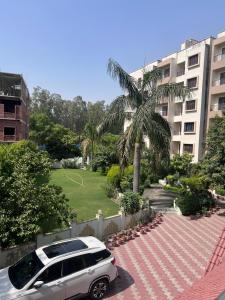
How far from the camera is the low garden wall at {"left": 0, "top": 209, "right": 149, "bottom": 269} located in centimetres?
1112

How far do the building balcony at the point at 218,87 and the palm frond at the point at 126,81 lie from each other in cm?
1725

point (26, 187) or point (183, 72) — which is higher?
point (183, 72)

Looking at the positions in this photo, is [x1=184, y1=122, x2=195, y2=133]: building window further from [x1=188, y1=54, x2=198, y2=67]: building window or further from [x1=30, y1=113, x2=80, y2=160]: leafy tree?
[x1=30, y1=113, x2=80, y2=160]: leafy tree

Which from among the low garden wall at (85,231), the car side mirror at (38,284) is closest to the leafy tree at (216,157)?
the low garden wall at (85,231)

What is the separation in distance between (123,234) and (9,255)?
596 cm

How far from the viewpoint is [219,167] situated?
16.8 meters

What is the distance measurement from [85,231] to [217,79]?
2659 cm

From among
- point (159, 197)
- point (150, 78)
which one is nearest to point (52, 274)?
point (150, 78)

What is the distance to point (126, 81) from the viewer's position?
18094 mm

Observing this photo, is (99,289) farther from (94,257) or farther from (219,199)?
Answer: (219,199)

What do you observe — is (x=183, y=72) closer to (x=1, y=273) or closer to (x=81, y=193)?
(x=81, y=193)

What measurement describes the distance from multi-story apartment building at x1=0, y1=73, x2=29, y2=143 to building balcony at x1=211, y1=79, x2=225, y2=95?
25.2 metres

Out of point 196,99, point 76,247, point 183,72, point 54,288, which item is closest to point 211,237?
point 76,247

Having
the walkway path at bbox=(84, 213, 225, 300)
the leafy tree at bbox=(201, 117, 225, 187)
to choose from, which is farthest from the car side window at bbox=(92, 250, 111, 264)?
the leafy tree at bbox=(201, 117, 225, 187)
